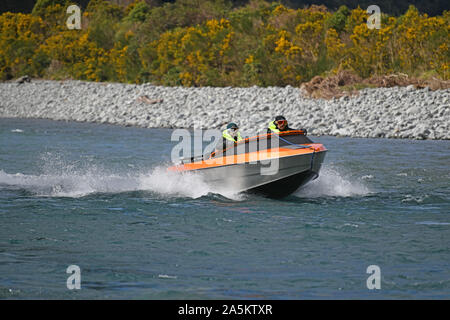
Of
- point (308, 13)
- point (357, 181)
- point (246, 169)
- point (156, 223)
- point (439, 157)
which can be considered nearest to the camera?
point (156, 223)

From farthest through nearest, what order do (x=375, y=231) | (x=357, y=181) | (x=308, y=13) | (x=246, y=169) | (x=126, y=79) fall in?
(x=126, y=79) < (x=308, y=13) < (x=357, y=181) < (x=246, y=169) < (x=375, y=231)

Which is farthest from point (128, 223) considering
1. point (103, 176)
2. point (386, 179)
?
point (386, 179)

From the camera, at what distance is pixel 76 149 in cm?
2014

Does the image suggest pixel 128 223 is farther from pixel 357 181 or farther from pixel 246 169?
pixel 357 181

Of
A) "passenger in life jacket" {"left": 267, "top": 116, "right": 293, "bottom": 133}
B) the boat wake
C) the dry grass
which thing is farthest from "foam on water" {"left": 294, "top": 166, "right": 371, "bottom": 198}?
the dry grass

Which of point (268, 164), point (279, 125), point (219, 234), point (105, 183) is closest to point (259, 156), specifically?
point (268, 164)

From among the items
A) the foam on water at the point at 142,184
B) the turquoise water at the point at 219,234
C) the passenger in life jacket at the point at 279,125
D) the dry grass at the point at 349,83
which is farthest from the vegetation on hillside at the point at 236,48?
the passenger in life jacket at the point at 279,125

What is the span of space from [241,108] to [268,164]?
15.2 metres

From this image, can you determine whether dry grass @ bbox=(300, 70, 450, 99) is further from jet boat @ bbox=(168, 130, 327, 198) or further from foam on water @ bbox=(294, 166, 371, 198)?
jet boat @ bbox=(168, 130, 327, 198)

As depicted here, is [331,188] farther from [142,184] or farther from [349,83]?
[349,83]

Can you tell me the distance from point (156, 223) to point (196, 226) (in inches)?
25.8

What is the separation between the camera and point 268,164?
1170 centimetres

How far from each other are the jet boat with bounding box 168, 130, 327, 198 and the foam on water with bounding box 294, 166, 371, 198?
0.63 m

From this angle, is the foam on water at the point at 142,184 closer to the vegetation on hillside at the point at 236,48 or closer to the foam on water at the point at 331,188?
the foam on water at the point at 331,188
